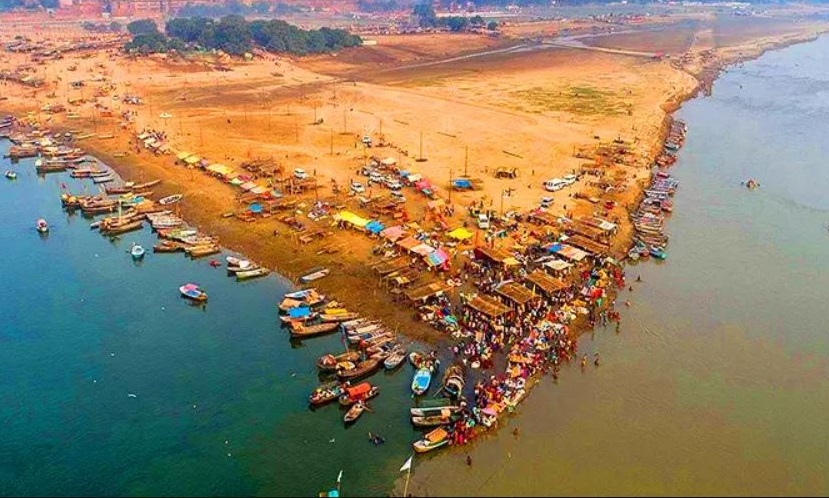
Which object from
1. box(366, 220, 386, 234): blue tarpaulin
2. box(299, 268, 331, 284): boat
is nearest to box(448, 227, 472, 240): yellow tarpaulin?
box(366, 220, 386, 234): blue tarpaulin

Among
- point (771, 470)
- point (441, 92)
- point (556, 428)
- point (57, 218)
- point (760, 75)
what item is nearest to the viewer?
point (771, 470)

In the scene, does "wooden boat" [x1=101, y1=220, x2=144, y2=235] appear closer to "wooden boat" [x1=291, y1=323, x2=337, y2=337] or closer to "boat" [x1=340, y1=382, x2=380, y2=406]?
"wooden boat" [x1=291, y1=323, x2=337, y2=337]

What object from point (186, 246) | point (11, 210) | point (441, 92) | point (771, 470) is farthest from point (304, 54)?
point (771, 470)

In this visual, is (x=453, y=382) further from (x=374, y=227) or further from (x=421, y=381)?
(x=374, y=227)

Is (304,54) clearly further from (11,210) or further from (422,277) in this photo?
(422,277)

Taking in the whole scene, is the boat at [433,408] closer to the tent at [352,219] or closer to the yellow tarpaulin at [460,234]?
the yellow tarpaulin at [460,234]

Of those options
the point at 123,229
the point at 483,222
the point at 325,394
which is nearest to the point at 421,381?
the point at 325,394
